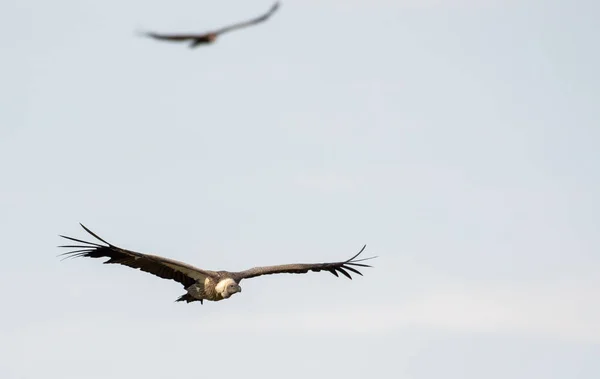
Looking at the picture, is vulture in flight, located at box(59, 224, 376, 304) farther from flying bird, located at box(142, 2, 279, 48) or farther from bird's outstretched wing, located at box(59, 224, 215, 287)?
flying bird, located at box(142, 2, 279, 48)

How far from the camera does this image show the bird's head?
95.1 ft

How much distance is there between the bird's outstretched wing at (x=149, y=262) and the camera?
27375 mm

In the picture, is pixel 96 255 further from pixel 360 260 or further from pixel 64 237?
pixel 360 260

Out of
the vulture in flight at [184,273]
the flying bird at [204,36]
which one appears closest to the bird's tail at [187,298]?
the vulture in flight at [184,273]

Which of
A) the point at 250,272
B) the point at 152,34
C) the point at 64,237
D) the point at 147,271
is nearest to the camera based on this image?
the point at 152,34

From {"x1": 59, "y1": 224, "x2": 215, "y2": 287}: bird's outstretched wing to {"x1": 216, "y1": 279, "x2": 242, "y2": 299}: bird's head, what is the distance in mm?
444

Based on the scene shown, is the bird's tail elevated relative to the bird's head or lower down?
lower down

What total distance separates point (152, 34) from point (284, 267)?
17687mm

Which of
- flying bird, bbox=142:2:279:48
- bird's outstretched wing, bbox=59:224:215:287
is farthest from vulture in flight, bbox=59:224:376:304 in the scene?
flying bird, bbox=142:2:279:48

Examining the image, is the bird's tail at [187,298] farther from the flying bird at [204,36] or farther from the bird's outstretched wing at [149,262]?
the flying bird at [204,36]

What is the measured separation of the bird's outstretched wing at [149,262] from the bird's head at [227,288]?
44 cm

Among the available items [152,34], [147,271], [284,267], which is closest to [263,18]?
[152,34]

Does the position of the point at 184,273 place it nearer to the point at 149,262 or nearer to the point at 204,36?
the point at 149,262

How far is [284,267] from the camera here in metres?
31.8
